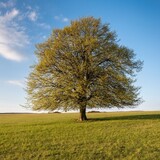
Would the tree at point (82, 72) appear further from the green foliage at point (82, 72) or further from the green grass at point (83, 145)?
the green grass at point (83, 145)

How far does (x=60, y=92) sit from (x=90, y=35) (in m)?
9.67

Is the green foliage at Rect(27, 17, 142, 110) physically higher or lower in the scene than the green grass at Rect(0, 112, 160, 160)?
higher

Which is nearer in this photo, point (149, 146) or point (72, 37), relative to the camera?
point (149, 146)

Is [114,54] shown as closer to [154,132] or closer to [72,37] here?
[72,37]

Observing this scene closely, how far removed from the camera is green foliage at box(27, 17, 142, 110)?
36.5m

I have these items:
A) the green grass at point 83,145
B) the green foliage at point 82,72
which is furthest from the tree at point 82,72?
the green grass at point 83,145

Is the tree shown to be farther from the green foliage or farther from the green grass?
the green grass

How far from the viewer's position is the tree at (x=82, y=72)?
120 feet

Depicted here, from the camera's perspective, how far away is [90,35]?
38.7 metres

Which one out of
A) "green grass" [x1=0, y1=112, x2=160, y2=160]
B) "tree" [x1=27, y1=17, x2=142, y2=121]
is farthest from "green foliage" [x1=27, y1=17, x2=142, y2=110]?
"green grass" [x1=0, y1=112, x2=160, y2=160]

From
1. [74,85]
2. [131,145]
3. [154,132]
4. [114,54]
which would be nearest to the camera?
[131,145]

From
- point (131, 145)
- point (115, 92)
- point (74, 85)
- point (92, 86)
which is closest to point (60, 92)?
point (74, 85)

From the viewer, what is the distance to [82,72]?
36906 mm

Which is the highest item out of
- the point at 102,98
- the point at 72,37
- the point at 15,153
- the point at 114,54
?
the point at 72,37
